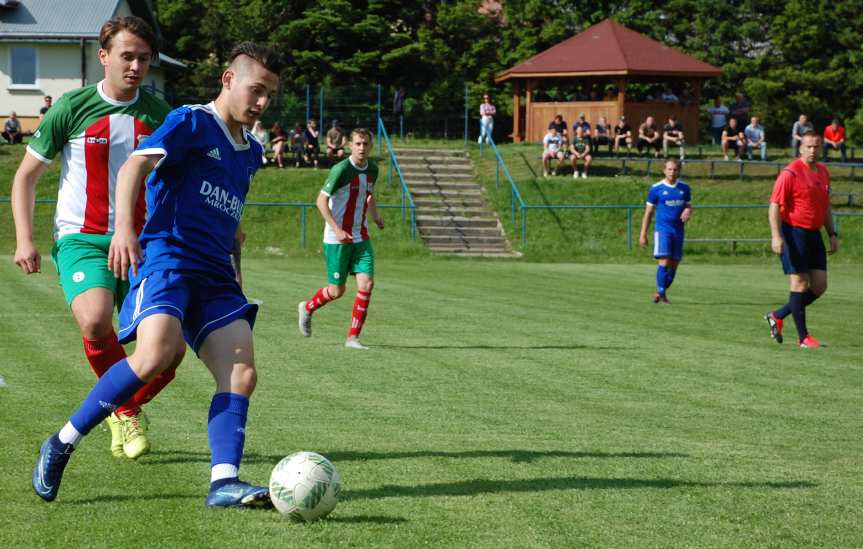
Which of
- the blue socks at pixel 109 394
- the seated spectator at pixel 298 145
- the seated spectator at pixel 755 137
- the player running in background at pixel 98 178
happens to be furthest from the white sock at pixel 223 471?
the seated spectator at pixel 755 137

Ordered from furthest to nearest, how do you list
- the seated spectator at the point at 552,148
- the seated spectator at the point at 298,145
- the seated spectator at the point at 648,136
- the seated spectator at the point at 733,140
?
the seated spectator at the point at 733,140
the seated spectator at the point at 648,136
the seated spectator at the point at 298,145
the seated spectator at the point at 552,148

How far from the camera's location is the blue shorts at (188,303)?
5.33 metres

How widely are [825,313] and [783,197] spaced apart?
17.0ft

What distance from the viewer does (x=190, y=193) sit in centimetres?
552

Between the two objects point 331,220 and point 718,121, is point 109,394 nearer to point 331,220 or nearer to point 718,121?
point 331,220

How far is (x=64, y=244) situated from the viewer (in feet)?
21.0

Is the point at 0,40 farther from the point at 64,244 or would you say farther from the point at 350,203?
the point at 64,244

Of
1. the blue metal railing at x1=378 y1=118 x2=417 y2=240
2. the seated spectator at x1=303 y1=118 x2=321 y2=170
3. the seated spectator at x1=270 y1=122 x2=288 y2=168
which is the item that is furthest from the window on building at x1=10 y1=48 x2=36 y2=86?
the seated spectator at x1=303 y1=118 x2=321 y2=170

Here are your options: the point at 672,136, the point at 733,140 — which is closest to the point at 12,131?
the point at 672,136

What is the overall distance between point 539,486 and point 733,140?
A: 35.0m

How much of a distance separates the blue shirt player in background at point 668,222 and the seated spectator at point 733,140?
2032cm

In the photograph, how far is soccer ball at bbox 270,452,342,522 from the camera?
196 inches

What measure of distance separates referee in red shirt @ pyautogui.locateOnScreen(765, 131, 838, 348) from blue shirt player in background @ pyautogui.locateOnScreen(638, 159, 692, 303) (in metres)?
5.41

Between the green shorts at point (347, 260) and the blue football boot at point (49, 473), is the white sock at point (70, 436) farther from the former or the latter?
the green shorts at point (347, 260)
